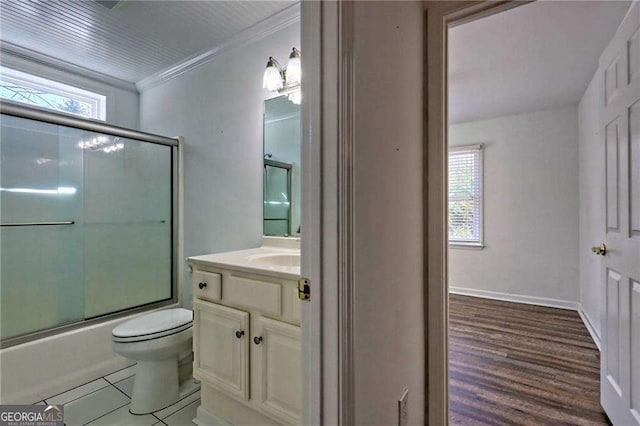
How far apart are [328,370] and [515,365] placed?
82.3 inches

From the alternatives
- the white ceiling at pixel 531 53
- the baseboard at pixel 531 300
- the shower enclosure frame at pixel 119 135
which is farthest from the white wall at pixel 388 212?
the baseboard at pixel 531 300

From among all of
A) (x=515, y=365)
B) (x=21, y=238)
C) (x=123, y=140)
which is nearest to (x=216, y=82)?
(x=123, y=140)

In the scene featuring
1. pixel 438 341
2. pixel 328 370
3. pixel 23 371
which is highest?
pixel 328 370

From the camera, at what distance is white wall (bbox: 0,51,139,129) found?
7.76 ft

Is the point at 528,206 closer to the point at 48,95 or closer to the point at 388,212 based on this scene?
the point at 388,212

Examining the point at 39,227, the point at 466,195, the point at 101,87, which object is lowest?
the point at 39,227

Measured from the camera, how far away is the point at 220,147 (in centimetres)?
231

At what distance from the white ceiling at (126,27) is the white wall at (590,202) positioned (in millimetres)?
2713

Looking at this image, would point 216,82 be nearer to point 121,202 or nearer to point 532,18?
point 121,202

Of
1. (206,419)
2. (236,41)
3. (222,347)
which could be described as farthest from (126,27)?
(206,419)

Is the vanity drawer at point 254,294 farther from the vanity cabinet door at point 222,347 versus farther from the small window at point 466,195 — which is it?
the small window at point 466,195

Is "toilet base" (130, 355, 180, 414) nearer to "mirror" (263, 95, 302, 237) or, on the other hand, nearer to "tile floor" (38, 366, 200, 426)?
"tile floor" (38, 366, 200, 426)

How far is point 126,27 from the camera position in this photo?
6.88 feet

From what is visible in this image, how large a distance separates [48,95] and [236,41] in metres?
1.71
